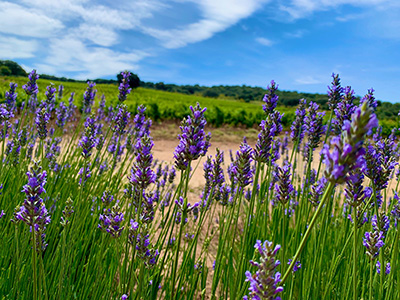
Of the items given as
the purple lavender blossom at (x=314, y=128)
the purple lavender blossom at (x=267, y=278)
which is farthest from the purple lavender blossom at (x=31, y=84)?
the purple lavender blossom at (x=267, y=278)

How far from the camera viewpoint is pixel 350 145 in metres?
0.72

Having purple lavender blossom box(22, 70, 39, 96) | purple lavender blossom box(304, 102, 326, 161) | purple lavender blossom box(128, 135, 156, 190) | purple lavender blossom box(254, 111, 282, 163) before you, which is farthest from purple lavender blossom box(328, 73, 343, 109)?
purple lavender blossom box(22, 70, 39, 96)

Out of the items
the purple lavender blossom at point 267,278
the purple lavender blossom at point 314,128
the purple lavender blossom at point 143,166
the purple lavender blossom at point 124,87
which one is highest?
the purple lavender blossom at point 124,87

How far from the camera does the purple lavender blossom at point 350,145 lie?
28.1 inches

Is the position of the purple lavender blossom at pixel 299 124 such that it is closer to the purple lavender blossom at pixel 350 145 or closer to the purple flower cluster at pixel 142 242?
the purple flower cluster at pixel 142 242

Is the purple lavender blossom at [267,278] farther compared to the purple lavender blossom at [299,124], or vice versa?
the purple lavender blossom at [299,124]

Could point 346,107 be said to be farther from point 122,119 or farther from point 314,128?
point 122,119

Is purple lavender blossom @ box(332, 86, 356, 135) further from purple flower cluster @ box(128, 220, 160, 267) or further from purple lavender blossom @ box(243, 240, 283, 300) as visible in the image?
purple lavender blossom @ box(243, 240, 283, 300)

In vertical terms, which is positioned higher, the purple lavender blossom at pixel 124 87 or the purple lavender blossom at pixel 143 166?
the purple lavender blossom at pixel 124 87

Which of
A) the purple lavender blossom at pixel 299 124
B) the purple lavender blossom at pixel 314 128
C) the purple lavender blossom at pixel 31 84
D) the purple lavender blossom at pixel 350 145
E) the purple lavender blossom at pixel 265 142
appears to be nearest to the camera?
the purple lavender blossom at pixel 350 145

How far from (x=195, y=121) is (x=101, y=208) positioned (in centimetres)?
225

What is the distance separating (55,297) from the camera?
180 cm

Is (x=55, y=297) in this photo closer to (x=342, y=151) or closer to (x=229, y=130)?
(x=342, y=151)

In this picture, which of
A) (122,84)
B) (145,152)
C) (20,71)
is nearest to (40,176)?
(145,152)
